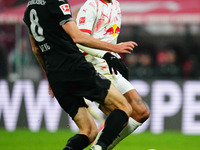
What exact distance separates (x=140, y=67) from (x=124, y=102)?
8.81 metres

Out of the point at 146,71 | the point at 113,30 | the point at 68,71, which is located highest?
the point at 113,30

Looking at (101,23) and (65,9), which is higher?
(65,9)

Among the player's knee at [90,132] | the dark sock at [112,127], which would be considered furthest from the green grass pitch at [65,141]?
the dark sock at [112,127]

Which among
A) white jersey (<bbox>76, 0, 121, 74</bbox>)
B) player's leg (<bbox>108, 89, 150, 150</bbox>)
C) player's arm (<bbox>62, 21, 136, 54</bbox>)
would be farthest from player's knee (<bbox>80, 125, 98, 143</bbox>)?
player's arm (<bbox>62, 21, 136, 54</bbox>)

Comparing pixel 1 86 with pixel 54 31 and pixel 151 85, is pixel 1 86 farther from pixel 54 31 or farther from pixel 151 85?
pixel 54 31

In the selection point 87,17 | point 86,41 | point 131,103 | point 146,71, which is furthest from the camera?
point 146,71

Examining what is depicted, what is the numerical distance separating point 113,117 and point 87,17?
4.07ft

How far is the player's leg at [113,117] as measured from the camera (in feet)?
18.7

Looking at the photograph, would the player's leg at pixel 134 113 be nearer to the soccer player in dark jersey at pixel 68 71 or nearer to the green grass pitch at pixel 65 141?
the soccer player in dark jersey at pixel 68 71

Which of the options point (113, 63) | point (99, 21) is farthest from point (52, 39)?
point (99, 21)

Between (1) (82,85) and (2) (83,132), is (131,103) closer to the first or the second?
(2) (83,132)

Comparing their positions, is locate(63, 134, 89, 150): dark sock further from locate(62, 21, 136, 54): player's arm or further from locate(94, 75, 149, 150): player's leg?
locate(62, 21, 136, 54): player's arm

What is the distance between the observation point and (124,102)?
5.91 metres

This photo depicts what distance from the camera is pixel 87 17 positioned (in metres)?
6.32
